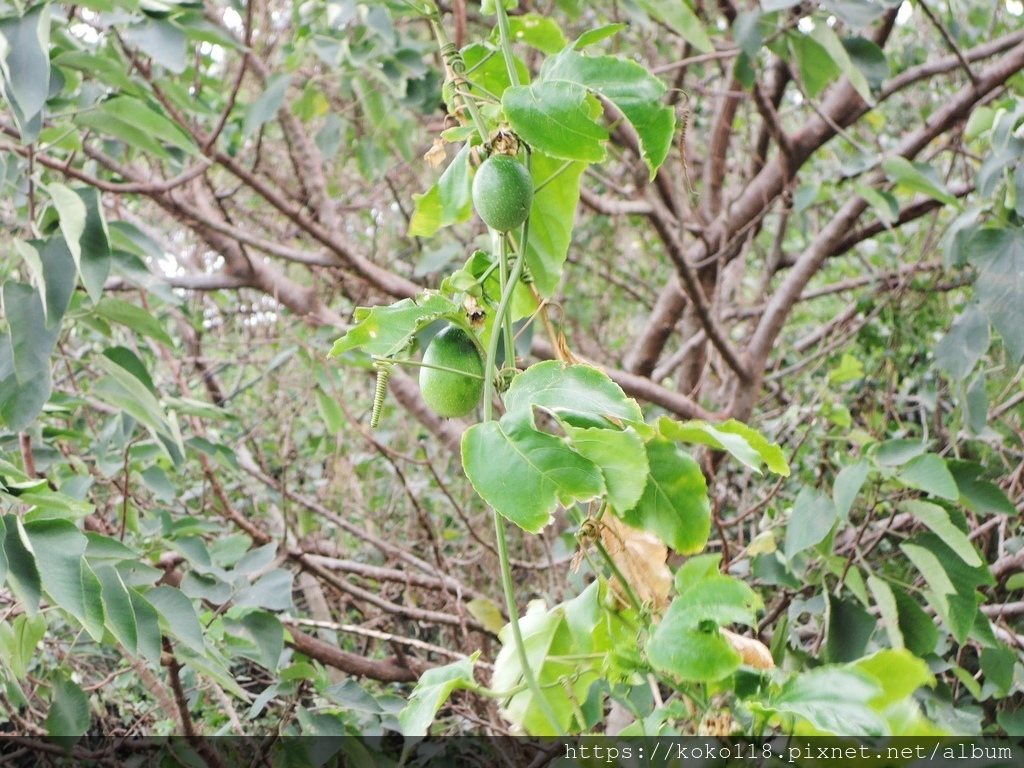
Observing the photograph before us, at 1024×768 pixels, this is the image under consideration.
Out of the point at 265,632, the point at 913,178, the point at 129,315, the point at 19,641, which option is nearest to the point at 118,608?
the point at 19,641

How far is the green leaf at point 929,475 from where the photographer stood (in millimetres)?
943

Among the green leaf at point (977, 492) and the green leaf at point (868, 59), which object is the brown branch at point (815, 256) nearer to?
the green leaf at point (868, 59)

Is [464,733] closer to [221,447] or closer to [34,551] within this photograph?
[221,447]

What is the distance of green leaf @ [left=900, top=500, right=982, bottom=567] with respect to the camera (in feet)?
3.05

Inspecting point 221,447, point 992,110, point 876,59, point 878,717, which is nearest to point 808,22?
point 876,59

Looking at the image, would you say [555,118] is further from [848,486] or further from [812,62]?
[812,62]

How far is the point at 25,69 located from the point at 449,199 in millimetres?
575

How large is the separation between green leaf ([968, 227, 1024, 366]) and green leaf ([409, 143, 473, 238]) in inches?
31.6

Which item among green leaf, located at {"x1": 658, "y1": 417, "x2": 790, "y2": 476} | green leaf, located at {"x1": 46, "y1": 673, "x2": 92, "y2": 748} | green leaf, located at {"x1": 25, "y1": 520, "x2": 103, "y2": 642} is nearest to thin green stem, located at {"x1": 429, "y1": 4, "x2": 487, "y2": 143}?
green leaf, located at {"x1": 658, "y1": 417, "x2": 790, "y2": 476}

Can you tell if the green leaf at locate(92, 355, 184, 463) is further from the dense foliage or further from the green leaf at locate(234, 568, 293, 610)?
the green leaf at locate(234, 568, 293, 610)

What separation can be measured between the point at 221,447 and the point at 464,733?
0.73 metres

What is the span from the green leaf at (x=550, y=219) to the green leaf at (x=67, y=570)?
1.56 feet

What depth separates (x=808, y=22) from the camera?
161 cm

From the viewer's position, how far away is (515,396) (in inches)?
18.3
